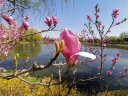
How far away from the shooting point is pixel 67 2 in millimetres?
900

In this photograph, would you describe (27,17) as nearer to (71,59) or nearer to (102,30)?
(71,59)

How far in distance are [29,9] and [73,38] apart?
3.84ft

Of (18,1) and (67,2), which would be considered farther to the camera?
(18,1)

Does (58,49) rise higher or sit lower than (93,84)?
higher

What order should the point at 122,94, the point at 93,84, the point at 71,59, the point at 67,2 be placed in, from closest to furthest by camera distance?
the point at 71,59, the point at 67,2, the point at 122,94, the point at 93,84

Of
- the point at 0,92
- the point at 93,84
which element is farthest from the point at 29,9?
the point at 93,84

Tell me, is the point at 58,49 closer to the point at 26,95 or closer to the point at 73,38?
the point at 73,38

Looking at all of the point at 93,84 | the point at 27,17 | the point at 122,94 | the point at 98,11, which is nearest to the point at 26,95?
the point at 27,17

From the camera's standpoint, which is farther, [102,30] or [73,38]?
[102,30]

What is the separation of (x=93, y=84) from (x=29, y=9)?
5.92 m

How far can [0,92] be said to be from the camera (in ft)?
8.48

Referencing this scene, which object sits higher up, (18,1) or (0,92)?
(18,1)

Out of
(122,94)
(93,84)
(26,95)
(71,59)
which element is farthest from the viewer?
(93,84)

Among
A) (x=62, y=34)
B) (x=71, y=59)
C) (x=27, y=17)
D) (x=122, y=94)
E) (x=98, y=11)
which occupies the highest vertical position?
(x=98, y=11)
